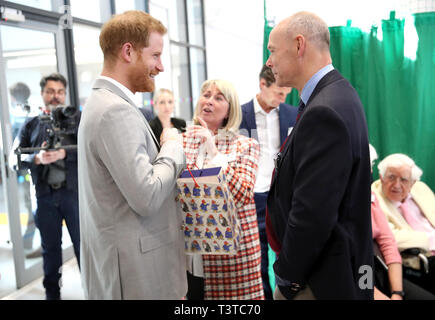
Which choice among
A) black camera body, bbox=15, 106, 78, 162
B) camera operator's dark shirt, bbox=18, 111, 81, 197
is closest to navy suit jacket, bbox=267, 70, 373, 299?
black camera body, bbox=15, 106, 78, 162

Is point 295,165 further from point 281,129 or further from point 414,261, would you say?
point 414,261

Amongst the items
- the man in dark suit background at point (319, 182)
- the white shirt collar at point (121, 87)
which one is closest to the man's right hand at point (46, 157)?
the white shirt collar at point (121, 87)

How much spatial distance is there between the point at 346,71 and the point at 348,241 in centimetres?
238

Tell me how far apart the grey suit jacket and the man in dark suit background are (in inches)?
12.3

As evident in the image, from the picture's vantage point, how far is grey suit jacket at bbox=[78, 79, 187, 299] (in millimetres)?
946

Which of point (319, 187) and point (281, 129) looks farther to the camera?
point (281, 129)

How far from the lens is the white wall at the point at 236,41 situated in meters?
2.95

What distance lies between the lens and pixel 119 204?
1017 millimetres

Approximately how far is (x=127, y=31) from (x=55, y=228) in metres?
1.64

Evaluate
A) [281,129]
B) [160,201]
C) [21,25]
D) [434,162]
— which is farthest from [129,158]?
[434,162]

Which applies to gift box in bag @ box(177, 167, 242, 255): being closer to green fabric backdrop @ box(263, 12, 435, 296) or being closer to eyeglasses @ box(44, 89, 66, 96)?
eyeglasses @ box(44, 89, 66, 96)

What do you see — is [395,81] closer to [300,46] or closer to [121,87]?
[300,46]
